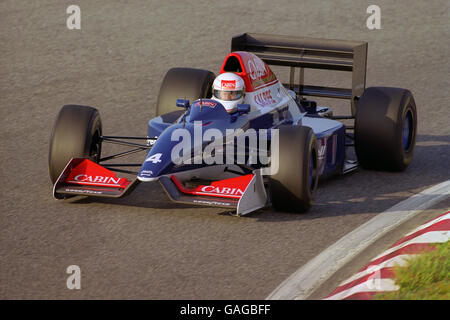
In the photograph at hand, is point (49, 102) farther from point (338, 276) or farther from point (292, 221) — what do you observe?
point (338, 276)

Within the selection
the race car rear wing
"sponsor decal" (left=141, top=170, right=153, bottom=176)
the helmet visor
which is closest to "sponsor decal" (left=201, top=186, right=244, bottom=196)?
"sponsor decal" (left=141, top=170, right=153, bottom=176)

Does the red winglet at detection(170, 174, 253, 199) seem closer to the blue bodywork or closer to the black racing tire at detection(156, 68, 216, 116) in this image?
the blue bodywork

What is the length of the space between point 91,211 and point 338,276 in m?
2.52

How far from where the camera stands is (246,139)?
8.52 m

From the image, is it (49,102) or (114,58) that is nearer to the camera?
(49,102)

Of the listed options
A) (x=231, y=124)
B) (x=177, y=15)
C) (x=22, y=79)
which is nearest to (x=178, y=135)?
(x=231, y=124)

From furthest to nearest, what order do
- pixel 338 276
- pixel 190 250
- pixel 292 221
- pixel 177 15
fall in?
1. pixel 177 15
2. pixel 292 221
3. pixel 190 250
4. pixel 338 276

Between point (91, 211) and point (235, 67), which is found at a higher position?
point (235, 67)

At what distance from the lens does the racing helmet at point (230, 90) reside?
8.79 m

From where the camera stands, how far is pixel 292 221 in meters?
7.84

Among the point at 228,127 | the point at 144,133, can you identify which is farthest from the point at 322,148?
the point at 144,133

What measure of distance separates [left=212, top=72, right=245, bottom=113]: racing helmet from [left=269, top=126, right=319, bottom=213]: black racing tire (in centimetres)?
96

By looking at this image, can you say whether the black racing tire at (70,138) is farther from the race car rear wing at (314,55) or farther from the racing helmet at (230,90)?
the race car rear wing at (314,55)
